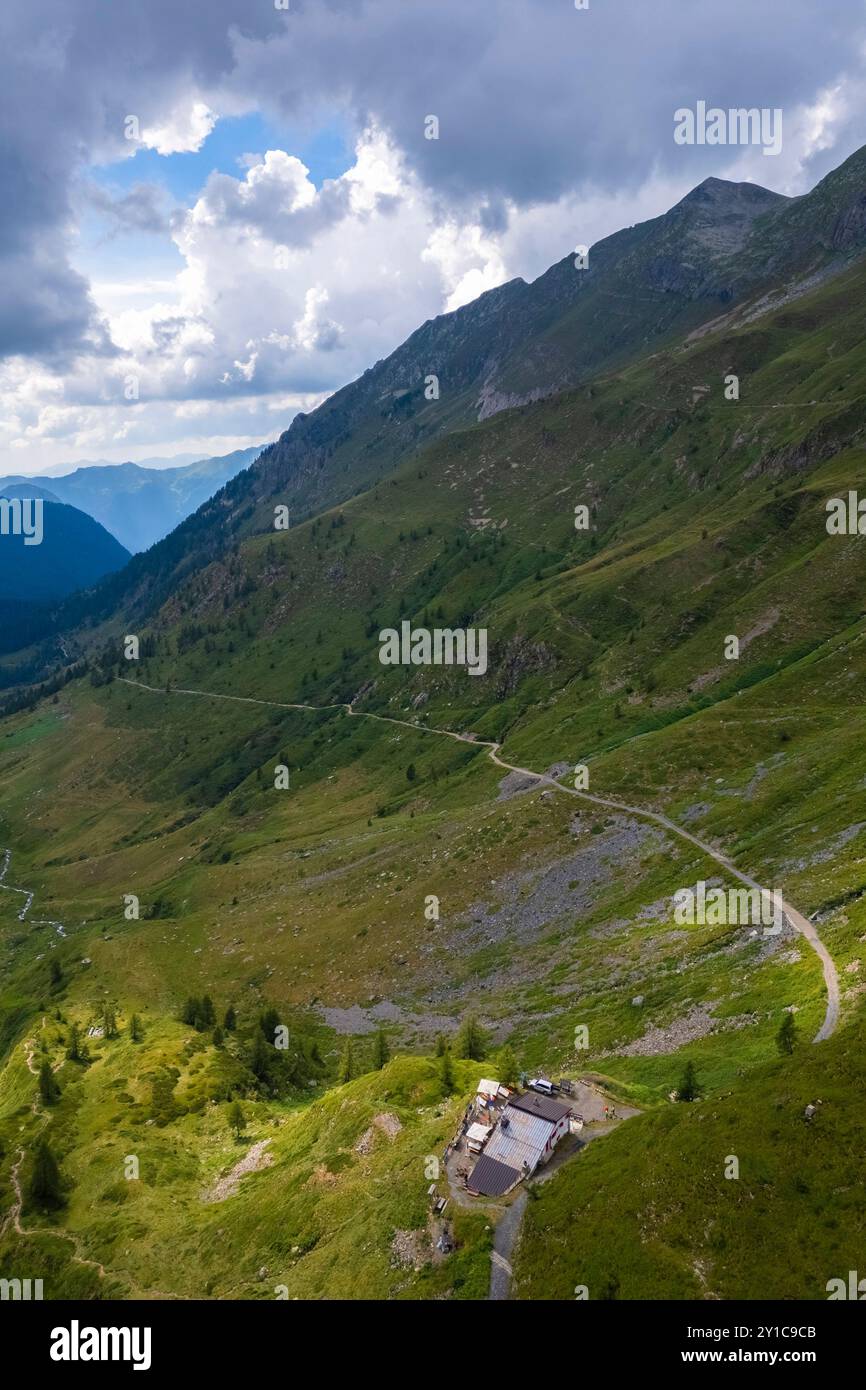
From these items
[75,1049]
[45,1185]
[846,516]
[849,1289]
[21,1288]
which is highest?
[846,516]

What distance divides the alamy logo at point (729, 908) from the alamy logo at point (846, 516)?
103 m

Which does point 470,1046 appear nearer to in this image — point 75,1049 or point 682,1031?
point 682,1031

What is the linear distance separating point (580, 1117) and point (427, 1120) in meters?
12.1

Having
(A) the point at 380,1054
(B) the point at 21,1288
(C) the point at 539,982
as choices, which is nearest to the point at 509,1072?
(A) the point at 380,1054

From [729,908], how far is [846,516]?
379ft

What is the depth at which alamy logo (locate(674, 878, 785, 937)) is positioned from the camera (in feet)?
218

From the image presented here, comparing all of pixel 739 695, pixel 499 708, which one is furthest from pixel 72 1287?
pixel 499 708

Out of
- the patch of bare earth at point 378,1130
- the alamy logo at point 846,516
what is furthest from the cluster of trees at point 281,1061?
the alamy logo at point 846,516

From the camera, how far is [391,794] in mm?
172125

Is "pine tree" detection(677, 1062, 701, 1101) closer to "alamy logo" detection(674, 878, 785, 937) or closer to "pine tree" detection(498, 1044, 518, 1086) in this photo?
"pine tree" detection(498, 1044, 518, 1086)

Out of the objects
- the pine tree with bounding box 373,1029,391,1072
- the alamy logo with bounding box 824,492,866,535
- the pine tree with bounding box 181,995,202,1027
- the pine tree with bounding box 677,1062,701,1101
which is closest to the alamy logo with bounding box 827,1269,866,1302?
the pine tree with bounding box 677,1062,701,1101

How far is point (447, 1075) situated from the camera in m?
56.1
